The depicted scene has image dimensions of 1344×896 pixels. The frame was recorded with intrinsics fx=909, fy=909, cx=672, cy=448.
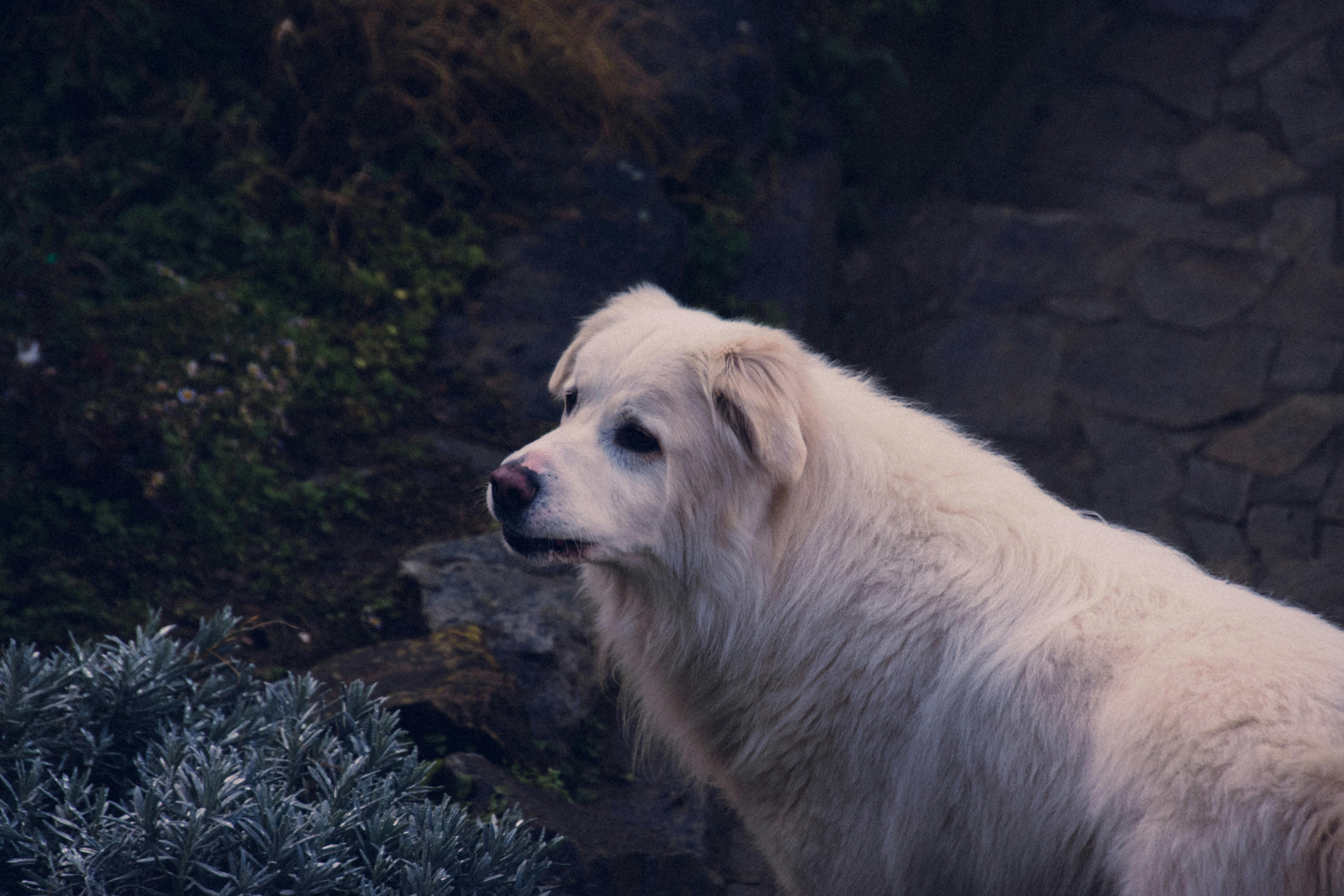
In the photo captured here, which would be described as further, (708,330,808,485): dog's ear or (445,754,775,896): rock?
(445,754,775,896): rock

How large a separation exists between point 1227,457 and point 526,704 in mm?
4848

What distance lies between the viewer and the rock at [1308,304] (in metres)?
5.93

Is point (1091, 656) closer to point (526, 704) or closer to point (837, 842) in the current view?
point (837, 842)

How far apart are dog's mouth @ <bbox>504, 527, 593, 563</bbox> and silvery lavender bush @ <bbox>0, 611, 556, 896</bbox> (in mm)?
735

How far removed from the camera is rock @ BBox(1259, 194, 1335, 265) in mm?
6133

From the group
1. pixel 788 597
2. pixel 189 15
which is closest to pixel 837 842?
pixel 788 597

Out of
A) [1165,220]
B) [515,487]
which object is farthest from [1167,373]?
[515,487]

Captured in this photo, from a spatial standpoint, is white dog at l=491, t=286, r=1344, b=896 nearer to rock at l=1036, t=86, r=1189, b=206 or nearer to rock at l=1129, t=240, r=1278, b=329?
rock at l=1129, t=240, r=1278, b=329

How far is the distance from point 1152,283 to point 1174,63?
1776mm

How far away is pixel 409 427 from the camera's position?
4.89 metres

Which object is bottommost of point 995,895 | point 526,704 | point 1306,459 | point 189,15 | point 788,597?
point 526,704

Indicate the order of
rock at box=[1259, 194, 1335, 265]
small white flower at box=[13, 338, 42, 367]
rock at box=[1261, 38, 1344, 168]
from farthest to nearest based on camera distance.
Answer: rock at box=[1261, 38, 1344, 168], rock at box=[1259, 194, 1335, 265], small white flower at box=[13, 338, 42, 367]

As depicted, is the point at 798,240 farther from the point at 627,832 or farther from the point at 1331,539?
the point at 627,832

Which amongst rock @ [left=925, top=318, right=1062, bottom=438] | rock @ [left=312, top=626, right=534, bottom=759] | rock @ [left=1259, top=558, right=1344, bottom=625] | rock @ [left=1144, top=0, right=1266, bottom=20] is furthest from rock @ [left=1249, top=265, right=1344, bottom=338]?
rock @ [left=312, top=626, right=534, bottom=759]
